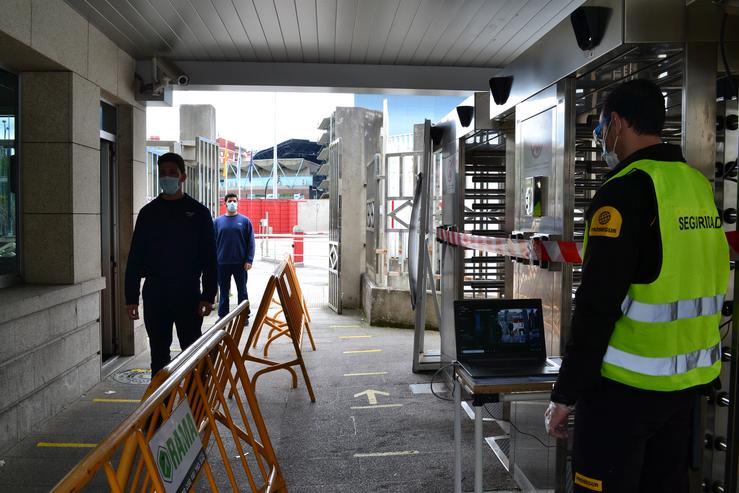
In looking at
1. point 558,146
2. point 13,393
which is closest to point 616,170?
point 558,146

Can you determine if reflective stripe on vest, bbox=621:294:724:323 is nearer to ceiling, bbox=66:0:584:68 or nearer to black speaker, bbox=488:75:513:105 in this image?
black speaker, bbox=488:75:513:105

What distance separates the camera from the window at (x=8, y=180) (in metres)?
5.36

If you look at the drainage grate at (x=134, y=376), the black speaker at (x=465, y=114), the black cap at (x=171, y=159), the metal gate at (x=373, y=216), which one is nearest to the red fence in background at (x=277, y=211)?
the metal gate at (x=373, y=216)

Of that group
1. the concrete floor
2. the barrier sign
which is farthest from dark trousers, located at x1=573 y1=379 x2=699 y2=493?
the concrete floor

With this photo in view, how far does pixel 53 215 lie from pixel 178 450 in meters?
4.19

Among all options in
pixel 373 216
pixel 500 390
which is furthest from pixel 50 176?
pixel 373 216

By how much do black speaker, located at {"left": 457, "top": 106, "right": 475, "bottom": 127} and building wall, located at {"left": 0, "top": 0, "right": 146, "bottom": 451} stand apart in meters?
3.58

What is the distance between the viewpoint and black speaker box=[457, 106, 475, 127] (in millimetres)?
5395

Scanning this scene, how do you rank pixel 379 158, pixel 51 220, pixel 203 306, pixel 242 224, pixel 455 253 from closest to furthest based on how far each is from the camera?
pixel 203 306, pixel 51 220, pixel 455 253, pixel 242 224, pixel 379 158

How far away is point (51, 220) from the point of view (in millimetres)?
5633

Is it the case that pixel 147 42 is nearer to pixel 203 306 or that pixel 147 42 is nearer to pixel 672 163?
pixel 203 306

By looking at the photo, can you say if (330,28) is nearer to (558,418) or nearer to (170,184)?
(170,184)

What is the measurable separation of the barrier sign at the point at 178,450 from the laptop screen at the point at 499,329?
4.86 feet

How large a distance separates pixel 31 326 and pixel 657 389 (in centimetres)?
457
